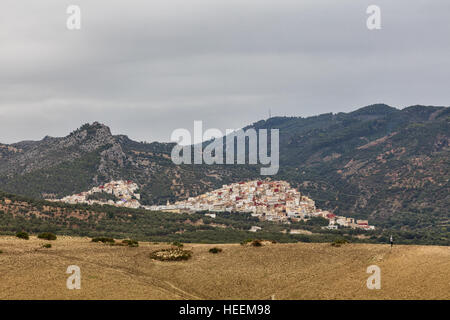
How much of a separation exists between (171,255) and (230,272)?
7.37m

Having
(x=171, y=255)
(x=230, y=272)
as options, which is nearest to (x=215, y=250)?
(x=171, y=255)

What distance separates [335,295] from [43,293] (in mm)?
18969

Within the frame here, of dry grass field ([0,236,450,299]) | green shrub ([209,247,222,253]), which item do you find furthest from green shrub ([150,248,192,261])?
green shrub ([209,247,222,253])

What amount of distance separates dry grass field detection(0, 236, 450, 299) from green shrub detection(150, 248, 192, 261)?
805 mm

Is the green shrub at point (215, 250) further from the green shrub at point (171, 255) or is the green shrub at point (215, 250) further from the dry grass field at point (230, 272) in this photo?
the green shrub at point (171, 255)

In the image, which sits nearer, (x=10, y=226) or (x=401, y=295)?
(x=401, y=295)

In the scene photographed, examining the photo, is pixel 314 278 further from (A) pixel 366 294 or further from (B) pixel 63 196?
(B) pixel 63 196

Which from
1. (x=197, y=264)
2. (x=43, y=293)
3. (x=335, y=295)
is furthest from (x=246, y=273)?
(x=43, y=293)

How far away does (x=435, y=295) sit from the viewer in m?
35.5

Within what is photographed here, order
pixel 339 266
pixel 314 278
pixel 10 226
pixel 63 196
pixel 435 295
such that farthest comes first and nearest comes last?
pixel 63 196 → pixel 10 226 → pixel 339 266 → pixel 314 278 → pixel 435 295

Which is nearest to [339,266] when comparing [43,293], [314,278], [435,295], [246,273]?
[314,278]

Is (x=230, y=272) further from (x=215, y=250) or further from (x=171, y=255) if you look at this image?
(x=215, y=250)

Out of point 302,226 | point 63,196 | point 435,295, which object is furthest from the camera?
point 63,196
